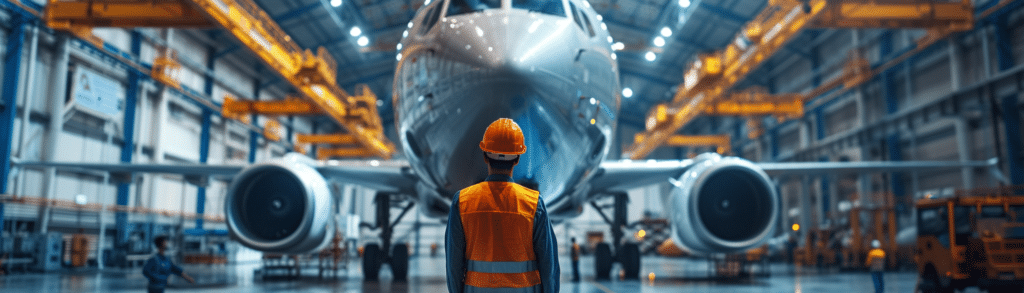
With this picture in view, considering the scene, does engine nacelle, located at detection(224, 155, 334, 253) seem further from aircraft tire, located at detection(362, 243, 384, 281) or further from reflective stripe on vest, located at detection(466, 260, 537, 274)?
reflective stripe on vest, located at detection(466, 260, 537, 274)

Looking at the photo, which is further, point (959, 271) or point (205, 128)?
point (205, 128)

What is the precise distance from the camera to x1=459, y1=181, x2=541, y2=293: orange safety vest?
8.15 feet

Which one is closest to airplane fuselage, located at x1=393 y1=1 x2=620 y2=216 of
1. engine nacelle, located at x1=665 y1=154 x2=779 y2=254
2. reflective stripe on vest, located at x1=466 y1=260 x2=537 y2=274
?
reflective stripe on vest, located at x1=466 y1=260 x2=537 y2=274

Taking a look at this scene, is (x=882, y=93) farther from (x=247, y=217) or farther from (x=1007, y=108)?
(x=247, y=217)

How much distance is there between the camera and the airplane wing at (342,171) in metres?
8.77

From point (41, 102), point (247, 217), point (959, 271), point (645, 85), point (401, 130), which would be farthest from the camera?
point (645, 85)

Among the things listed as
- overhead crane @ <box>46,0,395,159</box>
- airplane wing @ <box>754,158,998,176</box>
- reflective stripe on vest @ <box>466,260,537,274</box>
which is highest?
overhead crane @ <box>46,0,395,159</box>

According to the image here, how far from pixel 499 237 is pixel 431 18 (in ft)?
10.6

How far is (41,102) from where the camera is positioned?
19234 mm

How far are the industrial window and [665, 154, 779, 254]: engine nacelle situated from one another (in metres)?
3.56

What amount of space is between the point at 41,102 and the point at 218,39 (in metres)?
9.96

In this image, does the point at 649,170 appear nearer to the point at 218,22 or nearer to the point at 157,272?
the point at 157,272

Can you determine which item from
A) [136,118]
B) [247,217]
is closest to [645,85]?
[136,118]

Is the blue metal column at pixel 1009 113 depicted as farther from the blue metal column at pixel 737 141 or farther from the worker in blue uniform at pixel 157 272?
the worker in blue uniform at pixel 157 272
